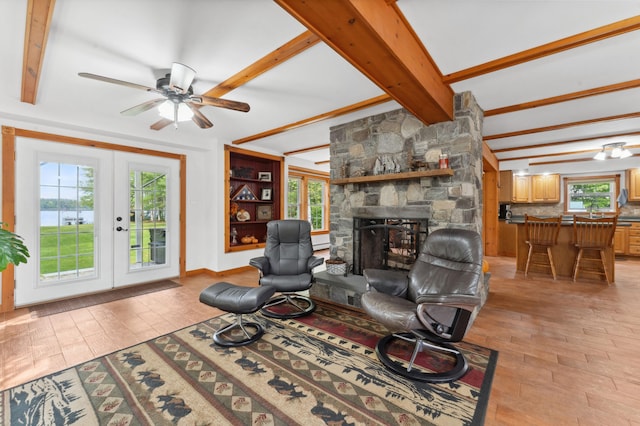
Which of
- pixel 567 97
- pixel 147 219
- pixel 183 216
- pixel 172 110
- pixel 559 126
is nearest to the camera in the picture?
pixel 172 110

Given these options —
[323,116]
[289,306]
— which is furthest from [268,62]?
[289,306]

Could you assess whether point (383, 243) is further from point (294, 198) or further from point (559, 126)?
point (294, 198)

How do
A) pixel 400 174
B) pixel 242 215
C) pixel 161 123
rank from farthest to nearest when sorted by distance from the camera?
pixel 242 215 < pixel 161 123 < pixel 400 174

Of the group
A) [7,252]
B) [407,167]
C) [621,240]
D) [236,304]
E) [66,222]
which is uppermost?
[407,167]

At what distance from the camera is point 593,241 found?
4336 mm

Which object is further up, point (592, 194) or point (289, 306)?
point (592, 194)

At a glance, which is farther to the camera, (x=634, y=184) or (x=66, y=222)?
(x=634, y=184)

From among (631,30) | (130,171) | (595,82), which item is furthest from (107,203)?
(595,82)

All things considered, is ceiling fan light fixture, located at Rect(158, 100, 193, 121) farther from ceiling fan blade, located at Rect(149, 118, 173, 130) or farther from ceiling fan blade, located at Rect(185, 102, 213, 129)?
ceiling fan blade, located at Rect(149, 118, 173, 130)

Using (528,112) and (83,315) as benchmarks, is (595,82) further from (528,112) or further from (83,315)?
(83,315)

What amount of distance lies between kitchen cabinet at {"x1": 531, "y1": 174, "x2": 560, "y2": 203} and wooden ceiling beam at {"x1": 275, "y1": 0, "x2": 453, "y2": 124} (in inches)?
253

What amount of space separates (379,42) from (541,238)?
486 cm

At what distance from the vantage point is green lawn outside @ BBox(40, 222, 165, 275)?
340 centimetres

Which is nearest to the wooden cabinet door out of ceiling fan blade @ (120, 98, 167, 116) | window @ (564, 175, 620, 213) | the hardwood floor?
window @ (564, 175, 620, 213)
